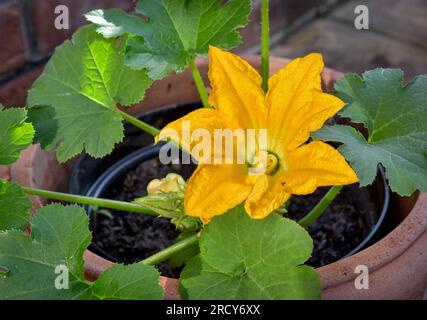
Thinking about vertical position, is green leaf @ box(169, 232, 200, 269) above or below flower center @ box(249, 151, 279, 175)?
below

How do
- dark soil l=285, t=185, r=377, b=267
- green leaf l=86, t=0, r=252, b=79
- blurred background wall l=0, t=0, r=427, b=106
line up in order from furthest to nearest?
blurred background wall l=0, t=0, r=427, b=106, dark soil l=285, t=185, r=377, b=267, green leaf l=86, t=0, r=252, b=79

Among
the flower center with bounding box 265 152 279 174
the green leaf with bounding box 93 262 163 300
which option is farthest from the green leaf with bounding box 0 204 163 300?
the flower center with bounding box 265 152 279 174

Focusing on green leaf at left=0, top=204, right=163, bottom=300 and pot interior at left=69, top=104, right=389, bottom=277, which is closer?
green leaf at left=0, top=204, right=163, bottom=300

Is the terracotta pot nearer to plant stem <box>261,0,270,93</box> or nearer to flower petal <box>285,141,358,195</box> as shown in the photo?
flower petal <box>285,141,358,195</box>

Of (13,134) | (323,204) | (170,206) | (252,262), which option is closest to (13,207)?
(13,134)

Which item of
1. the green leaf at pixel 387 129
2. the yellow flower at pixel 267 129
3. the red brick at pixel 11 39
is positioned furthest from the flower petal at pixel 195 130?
the red brick at pixel 11 39
